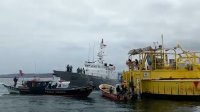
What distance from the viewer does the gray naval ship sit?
2598 inches

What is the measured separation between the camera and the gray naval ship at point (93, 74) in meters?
66.0

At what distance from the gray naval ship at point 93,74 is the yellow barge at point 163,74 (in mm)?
19803

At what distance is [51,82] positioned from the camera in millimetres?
56344

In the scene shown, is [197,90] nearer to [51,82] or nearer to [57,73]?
[51,82]

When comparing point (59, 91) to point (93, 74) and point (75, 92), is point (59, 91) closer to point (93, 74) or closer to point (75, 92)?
point (75, 92)

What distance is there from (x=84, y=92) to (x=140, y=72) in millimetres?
9456

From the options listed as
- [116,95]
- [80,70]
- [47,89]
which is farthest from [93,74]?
[116,95]

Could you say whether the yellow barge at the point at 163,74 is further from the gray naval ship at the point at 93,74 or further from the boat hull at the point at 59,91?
the gray naval ship at the point at 93,74

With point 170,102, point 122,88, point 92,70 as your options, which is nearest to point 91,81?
point 92,70

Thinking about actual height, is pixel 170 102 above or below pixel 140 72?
below

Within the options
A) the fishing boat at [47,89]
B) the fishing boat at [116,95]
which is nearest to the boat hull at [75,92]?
the fishing boat at [47,89]

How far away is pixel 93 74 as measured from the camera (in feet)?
227

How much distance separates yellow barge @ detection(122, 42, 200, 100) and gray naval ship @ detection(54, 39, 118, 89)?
65.0ft

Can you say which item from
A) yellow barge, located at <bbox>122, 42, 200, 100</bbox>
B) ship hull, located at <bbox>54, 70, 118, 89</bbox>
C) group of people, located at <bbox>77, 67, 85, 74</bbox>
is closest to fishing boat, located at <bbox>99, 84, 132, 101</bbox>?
yellow barge, located at <bbox>122, 42, 200, 100</bbox>
